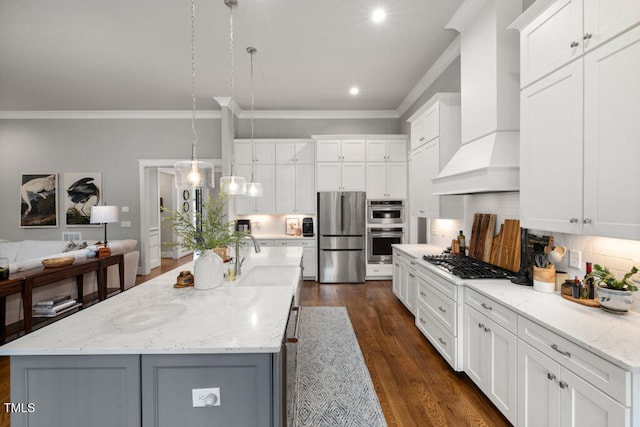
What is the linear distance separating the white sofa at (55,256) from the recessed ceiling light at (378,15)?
4383 mm

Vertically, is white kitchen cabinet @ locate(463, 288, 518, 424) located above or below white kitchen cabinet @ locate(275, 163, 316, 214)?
below

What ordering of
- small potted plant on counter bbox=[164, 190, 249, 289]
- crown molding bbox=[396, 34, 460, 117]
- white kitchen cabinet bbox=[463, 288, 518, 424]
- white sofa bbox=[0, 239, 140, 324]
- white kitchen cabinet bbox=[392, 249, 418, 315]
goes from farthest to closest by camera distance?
1. white kitchen cabinet bbox=[392, 249, 418, 315]
2. crown molding bbox=[396, 34, 460, 117]
3. white sofa bbox=[0, 239, 140, 324]
4. small potted plant on counter bbox=[164, 190, 249, 289]
5. white kitchen cabinet bbox=[463, 288, 518, 424]

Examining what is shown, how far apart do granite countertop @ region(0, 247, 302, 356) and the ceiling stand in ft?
8.45

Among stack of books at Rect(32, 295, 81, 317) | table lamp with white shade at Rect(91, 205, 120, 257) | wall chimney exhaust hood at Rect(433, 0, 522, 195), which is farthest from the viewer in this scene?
table lamp with white shade at Rect(91, 205, 120, 257)

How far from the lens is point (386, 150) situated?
5.39 m

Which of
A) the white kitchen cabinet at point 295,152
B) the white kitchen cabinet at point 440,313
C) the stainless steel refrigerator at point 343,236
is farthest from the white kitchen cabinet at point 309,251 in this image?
the white kitchen cabinet at point 440,313

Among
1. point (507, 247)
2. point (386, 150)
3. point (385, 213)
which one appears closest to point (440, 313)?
point (507, 247)

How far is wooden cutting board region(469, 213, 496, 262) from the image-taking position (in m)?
2.84

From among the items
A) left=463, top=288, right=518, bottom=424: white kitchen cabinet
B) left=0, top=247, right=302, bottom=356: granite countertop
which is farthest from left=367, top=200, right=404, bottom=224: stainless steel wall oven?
left=0, top=247, right=302, bottom=356: granite countertop

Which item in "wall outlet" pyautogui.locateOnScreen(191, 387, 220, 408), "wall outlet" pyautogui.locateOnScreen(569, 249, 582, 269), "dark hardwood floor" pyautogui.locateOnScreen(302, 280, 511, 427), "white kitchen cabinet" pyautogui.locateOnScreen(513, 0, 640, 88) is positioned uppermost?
"white kitchen cabinet" pyautogui.locateOnScreen(513, 0, 640, 88)

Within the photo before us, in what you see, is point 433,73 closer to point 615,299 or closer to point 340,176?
point 340,176

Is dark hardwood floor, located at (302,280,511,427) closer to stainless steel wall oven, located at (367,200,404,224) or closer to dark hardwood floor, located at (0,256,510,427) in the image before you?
dark hardwood floor, located at (0,256,510,427)

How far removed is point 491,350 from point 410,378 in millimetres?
759

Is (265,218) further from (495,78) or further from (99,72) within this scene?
(495,78)
